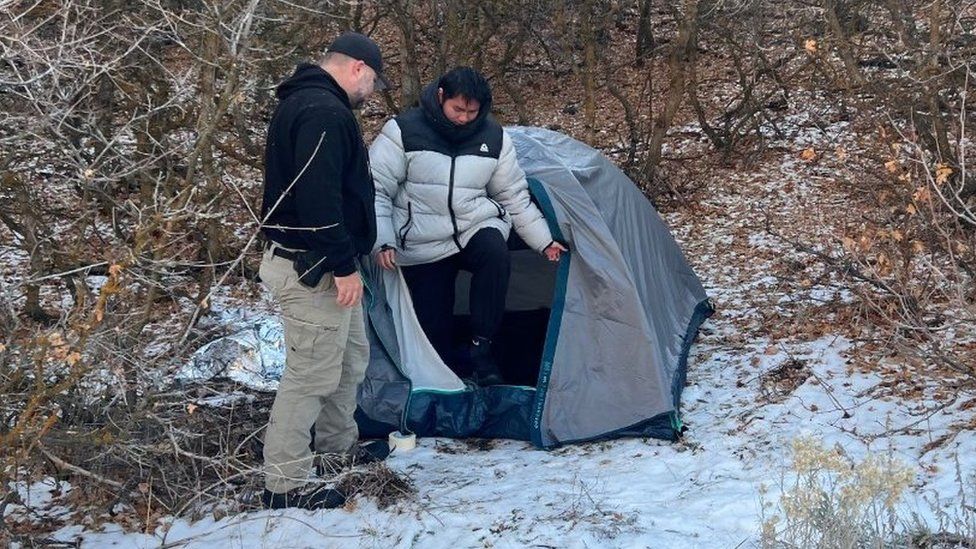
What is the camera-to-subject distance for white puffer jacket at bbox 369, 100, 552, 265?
4488mm

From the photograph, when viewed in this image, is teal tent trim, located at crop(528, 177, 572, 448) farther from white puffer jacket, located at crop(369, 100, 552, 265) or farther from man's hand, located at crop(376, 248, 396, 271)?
man's hand, located at crop(376, 248, 396, 271)


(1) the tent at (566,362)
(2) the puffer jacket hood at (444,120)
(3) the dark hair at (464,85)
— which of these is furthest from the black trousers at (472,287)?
(3) the dark hair at (464,85)

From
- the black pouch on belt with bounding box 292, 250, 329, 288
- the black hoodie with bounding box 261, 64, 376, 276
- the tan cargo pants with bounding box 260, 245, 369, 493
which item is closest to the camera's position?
the black hoodie with bounding box 261, 64, 376, 276

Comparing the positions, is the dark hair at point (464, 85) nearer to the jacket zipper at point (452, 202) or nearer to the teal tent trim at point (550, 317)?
the jacket zipper at point (452, 202)

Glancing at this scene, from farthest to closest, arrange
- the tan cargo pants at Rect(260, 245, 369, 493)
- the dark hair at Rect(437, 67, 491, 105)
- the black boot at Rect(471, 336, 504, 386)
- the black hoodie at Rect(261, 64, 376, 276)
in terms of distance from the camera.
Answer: the black boot at Rect(471, 336, 504, 386), the dark hair at Rect(437, 67, 491, 105), the tan cargo pants at Rect(260, 245, 369, 493), the black hoodie at Rect(261, 64, 376, 276)

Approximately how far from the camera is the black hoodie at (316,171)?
342 centimetres

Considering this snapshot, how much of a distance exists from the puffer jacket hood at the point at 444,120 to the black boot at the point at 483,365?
0.89m

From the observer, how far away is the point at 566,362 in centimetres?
Answer: 444

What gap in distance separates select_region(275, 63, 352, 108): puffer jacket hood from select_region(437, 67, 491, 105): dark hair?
33.0 inches

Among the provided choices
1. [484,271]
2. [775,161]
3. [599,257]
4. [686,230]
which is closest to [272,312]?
[484,271]

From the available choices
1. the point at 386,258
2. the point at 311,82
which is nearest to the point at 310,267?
the point at 311,82

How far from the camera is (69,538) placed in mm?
3670

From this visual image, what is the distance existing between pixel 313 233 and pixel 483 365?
1405 millimetres

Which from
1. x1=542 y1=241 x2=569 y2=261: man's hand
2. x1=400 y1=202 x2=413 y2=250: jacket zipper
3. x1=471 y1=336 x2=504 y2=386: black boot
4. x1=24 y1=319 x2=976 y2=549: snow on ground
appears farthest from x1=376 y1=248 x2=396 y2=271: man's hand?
x1=24 y1=319 x2=976 y2=549: snow on ground
